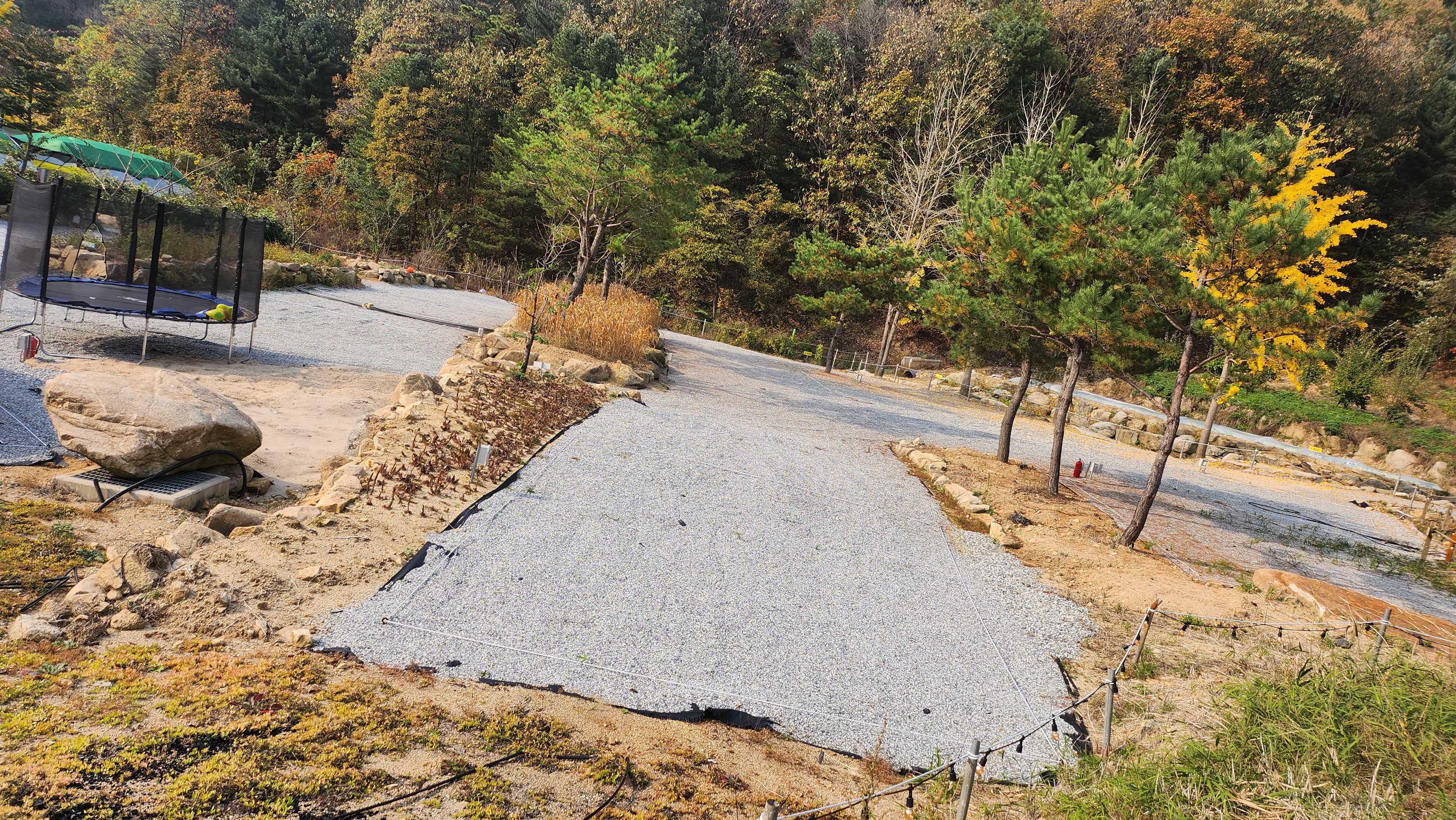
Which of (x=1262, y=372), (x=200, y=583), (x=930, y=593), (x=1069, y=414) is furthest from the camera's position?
(x=1069, y=414)

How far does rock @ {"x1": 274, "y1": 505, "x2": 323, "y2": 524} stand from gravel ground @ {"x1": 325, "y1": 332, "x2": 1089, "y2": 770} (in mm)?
724

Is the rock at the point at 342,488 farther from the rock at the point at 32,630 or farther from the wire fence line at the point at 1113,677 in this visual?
the wire fence line at the point at 1113,677

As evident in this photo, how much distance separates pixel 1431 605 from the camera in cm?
715

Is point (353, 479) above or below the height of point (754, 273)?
below

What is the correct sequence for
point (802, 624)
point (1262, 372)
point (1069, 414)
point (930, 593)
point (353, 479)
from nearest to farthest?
point (802, 624) < point (353, 479) < point (930, 593) < point (1262, 372) < point (1069, 414)

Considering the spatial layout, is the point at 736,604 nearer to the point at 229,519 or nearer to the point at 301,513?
the point at 301,513

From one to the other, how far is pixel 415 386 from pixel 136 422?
280 centimetres

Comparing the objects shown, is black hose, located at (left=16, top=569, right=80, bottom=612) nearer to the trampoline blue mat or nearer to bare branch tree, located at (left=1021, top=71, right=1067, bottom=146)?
the trampoline blue mat

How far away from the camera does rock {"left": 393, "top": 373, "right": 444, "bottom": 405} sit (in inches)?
284

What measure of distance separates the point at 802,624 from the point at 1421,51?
121 ft

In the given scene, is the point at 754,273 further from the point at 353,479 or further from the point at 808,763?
the point at 808,763

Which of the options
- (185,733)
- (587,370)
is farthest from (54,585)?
(587,370)

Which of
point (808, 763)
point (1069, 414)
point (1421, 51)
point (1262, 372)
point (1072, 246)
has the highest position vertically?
point (1421, 51)

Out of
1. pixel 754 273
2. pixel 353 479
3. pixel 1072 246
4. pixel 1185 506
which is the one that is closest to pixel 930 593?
pixel 353 479
